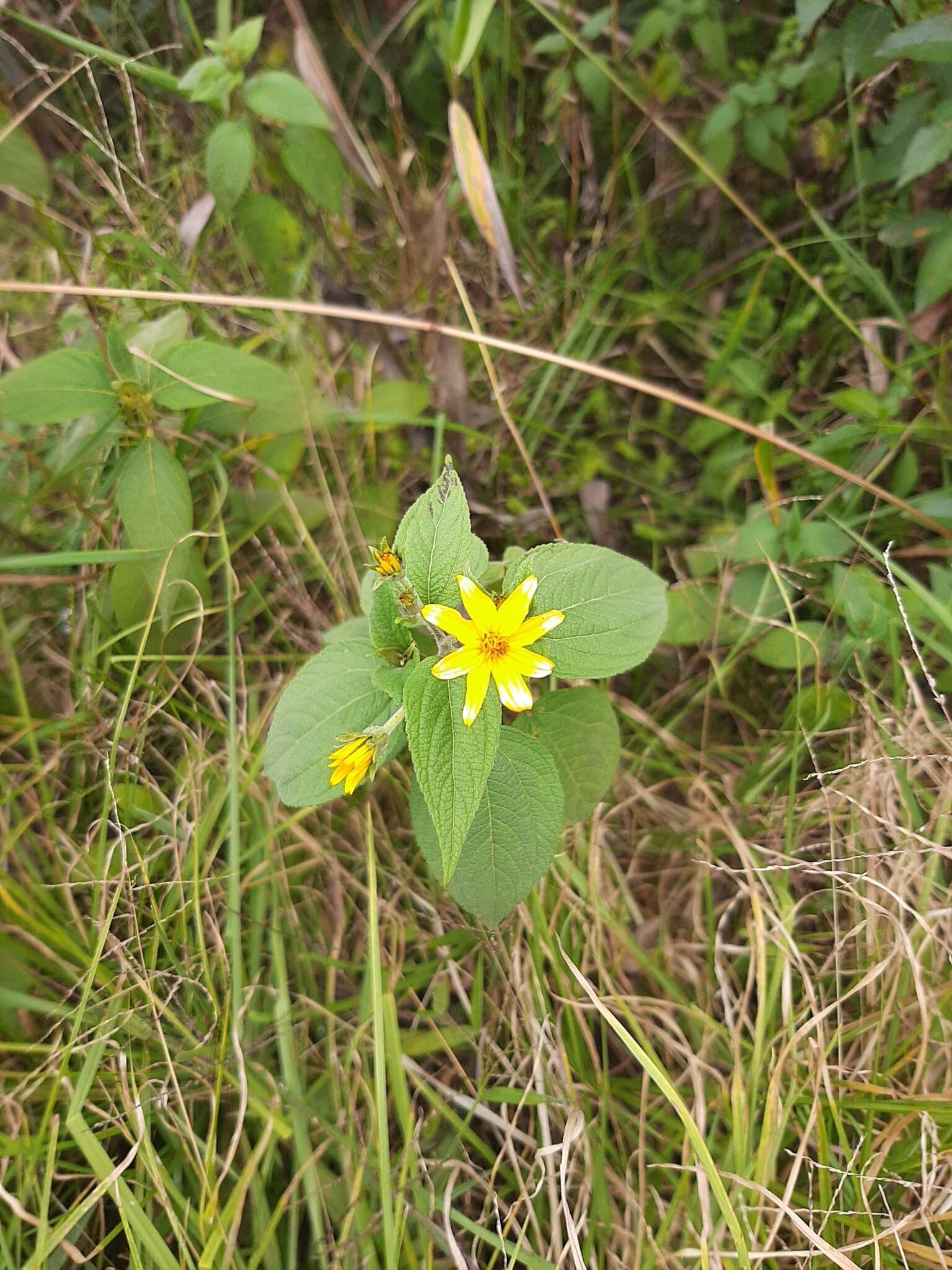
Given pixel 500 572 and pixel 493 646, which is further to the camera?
pixel 500 572

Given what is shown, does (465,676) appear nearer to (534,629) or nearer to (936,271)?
(534,629)

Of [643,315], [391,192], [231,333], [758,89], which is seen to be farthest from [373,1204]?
[758,89]

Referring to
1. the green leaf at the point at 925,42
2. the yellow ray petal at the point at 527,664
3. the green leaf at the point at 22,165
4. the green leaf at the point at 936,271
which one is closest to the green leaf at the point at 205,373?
the green leaf at the point at 22,165

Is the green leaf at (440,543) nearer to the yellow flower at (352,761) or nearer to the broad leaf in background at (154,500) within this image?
the yellow flower at (352,761)

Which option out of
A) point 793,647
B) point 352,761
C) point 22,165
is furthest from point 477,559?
point 22,165

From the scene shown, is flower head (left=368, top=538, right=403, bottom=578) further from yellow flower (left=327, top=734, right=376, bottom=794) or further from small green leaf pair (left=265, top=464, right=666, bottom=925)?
yellow flower (left=327, top=734, right=376, bottom=794)

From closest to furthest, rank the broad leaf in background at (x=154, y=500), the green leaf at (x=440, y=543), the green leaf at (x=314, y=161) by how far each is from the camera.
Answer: the green leaf at (x=440, y=543)
the broad leaf in background at (x=154, y=500)
the green leaf at (x=314, y=161)
